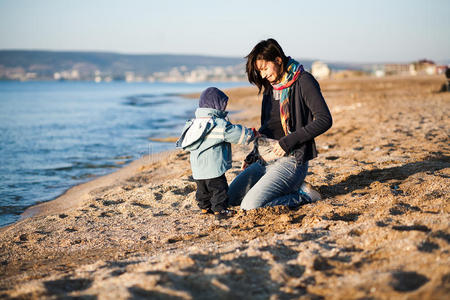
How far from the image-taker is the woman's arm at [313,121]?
11.5 ft

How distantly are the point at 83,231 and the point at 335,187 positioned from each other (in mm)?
2715

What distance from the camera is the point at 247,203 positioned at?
3.78 meters

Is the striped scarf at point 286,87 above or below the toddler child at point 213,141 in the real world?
above

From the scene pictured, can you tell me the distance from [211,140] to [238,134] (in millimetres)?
266

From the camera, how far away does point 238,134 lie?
3.60m

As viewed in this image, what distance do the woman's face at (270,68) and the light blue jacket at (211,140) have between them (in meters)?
0.53

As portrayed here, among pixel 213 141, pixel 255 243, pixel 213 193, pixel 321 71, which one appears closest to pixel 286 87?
pixel 213 141

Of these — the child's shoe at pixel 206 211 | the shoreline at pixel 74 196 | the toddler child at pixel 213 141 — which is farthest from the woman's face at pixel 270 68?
the shoreline at pixel 74 196

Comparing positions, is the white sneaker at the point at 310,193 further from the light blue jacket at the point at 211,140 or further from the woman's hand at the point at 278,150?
the light blue jacket at the point at 211,140

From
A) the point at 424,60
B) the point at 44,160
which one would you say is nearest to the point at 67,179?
the point at 44,160

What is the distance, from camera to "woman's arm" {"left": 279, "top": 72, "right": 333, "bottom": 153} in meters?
3.52

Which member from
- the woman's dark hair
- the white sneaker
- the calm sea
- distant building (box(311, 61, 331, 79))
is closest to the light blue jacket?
the woman's dark hair

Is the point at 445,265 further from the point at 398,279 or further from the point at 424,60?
the point at 424,60

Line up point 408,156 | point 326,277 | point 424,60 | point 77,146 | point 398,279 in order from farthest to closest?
point 424,60, point 77,146, point 408,156, point 326,277, point 398,279
